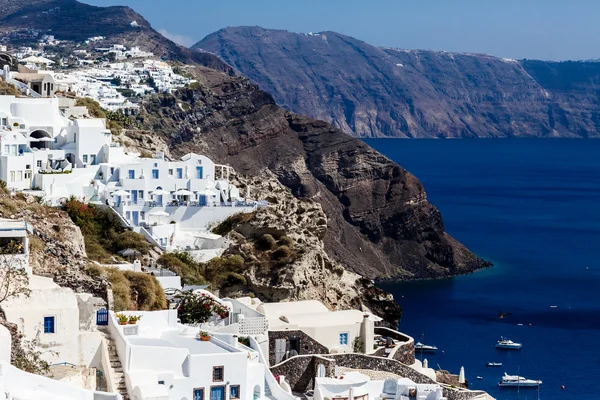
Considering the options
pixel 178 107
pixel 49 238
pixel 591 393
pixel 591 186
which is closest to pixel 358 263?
pixel 178 107

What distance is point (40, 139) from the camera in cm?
4000


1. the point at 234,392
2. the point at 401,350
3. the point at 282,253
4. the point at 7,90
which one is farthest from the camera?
the point at 7,90

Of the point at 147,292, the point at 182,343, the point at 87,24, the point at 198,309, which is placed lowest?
the point at 182,343

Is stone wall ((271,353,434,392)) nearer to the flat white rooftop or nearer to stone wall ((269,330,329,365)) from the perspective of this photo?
stone wall ((269,330,329,365))

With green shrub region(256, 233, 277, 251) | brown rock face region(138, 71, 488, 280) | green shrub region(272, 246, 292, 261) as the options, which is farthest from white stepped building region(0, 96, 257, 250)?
brown rock face region(138, 71, 488, 280)

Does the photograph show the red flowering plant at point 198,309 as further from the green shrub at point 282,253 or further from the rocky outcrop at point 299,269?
the green shrub at point 282,253

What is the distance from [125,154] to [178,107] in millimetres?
60775

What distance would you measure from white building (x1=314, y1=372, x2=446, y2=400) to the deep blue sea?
25839mm

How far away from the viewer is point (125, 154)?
41031mm

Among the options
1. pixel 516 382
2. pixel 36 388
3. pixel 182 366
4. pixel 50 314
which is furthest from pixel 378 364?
pixel 516 382

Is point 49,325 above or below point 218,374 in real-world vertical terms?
above

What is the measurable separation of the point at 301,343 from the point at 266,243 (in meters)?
9.98

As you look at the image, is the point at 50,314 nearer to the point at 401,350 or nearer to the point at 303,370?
the point at 303,370

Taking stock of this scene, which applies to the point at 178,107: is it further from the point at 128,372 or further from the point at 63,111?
the point at 128,372
